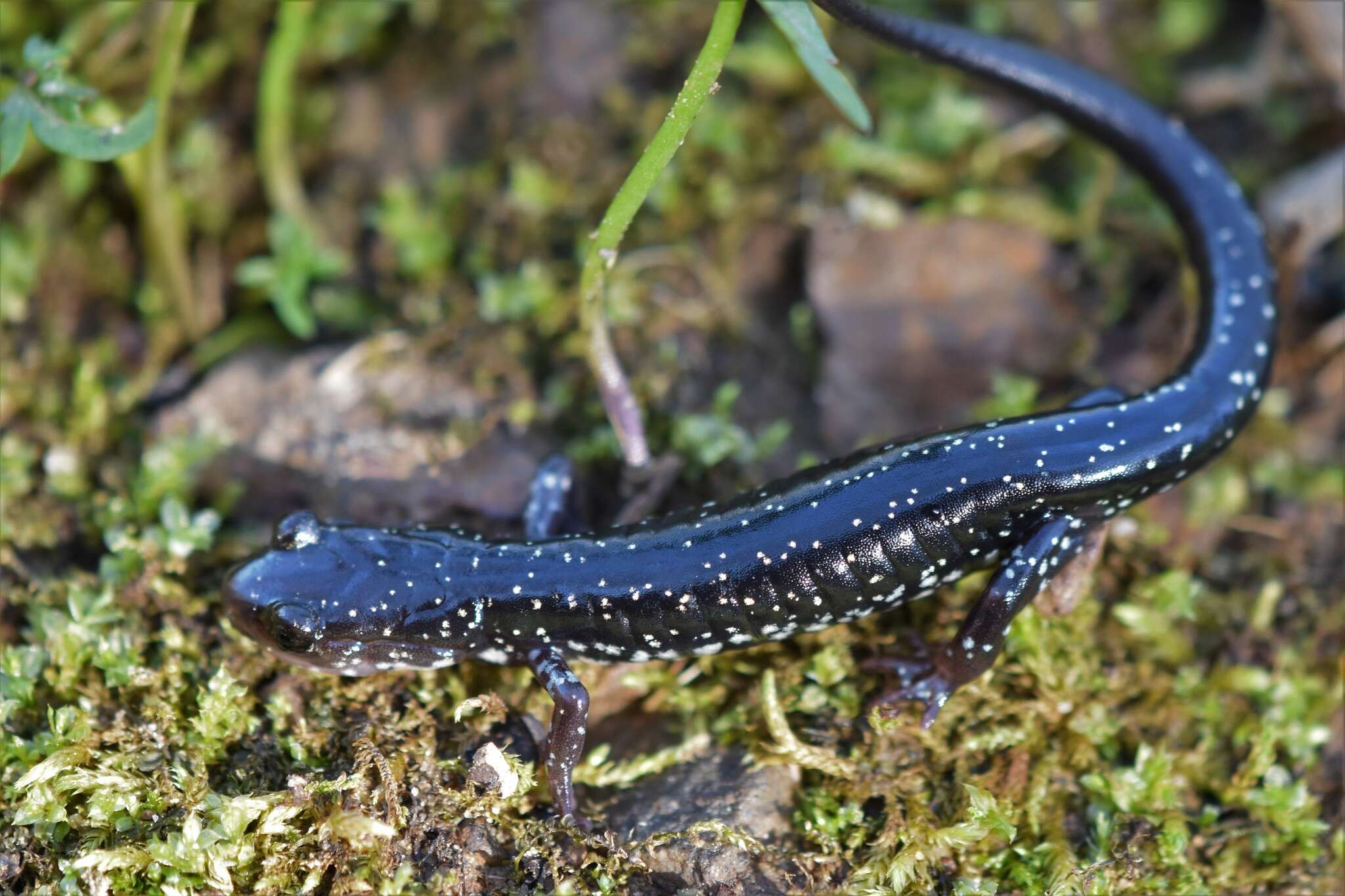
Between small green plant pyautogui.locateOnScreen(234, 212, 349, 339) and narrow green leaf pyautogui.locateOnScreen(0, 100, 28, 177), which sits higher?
narrow green leaf pyautogui.locateOnScreen(0, 100, 28, 177)

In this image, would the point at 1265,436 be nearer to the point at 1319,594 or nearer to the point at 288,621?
the point at 1319,594

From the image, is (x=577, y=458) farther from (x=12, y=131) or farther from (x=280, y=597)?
(x=12, y=131)

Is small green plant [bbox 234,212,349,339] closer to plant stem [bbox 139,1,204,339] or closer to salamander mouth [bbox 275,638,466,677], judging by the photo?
plant stem [bbox 139,1,204,339]

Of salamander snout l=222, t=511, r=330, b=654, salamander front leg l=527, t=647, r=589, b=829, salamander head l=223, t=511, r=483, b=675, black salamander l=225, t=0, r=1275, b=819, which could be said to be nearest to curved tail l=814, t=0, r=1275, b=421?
black salamander l=225, t=0, r=1275, b=819

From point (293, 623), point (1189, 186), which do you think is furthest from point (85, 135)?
point (1189, 186)

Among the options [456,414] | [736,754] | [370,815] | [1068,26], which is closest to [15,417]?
[456,414]

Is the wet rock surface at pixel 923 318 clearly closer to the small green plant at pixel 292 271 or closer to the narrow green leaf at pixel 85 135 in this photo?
the small green plant at pixel 292 271

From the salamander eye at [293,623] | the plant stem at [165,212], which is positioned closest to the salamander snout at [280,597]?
the salamander eye at [293,623]
